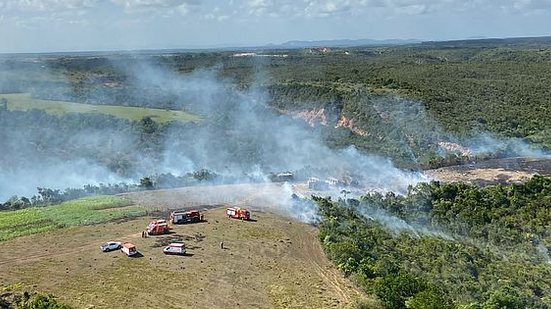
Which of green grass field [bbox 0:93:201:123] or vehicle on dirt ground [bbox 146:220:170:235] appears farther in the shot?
green grass field [bbox 0:93:201:123]

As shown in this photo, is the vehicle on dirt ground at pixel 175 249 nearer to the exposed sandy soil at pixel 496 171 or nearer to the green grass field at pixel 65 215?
the green grass field at pixel 65 215

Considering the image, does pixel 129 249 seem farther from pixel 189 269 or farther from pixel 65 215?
pixel 65 215

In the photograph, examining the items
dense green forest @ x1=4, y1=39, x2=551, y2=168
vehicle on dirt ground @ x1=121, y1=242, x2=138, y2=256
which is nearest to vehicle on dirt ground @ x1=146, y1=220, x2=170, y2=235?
vehicle on dirt ground @ x1=121, y1=242, x2=138, y2=256

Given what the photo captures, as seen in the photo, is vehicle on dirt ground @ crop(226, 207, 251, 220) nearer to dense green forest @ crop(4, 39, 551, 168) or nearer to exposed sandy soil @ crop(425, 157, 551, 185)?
exposed sandy soil @ crop(425, 157, 551, 185)

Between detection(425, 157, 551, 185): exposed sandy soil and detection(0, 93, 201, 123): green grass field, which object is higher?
detection(0, 93, 201, 123): green grass field

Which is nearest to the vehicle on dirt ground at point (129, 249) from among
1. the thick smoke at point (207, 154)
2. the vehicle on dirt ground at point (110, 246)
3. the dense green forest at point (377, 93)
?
the vehicle on dirt ground at point (110, 246)

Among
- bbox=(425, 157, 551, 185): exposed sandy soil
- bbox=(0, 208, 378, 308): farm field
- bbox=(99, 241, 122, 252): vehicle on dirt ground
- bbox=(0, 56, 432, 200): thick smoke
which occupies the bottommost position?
bbox=(425, 157, 551, 185): exposed sandy soil

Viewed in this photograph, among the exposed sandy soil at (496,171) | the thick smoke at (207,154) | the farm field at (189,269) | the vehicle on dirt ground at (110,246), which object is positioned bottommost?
the exposed sandy soil at (496,171)
